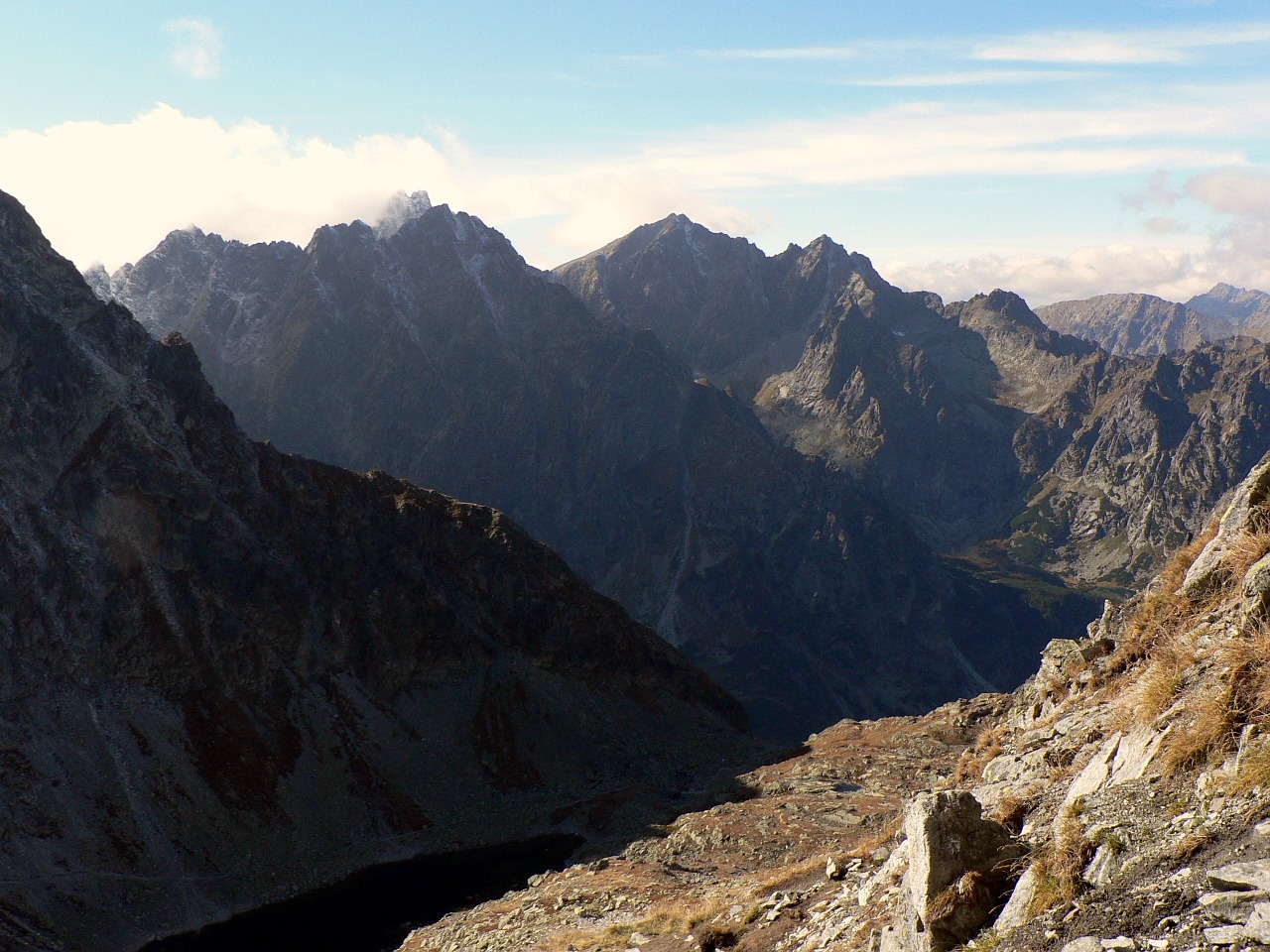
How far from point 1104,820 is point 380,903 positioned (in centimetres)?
7720

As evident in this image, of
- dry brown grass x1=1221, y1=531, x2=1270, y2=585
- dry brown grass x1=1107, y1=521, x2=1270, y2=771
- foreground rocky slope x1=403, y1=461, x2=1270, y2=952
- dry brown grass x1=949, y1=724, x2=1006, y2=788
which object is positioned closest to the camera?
foreground rocky slope x1=403, y1=461, x2=1270, y2=952

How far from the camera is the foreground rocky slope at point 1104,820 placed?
473 inches

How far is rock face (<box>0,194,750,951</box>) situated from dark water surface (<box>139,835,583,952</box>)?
2648 millimetres

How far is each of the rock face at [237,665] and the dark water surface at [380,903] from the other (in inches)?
104

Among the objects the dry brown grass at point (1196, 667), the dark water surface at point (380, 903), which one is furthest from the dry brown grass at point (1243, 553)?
the dark water surface at point (380, 903)

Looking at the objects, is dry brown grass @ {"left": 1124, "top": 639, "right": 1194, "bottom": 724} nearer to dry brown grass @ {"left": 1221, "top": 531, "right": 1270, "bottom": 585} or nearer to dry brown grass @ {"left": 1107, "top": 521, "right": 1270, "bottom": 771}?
Result: dry brown grass @ {"left": 1107, "top": 521, "right": 1270, "bottom": 771}

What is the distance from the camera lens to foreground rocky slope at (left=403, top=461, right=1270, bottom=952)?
12.0m

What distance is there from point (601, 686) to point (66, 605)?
6108 centimetres

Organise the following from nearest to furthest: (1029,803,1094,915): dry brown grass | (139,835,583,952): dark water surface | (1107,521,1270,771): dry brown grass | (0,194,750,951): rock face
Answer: (1029,803,1094,915): dry brown grass → (1107,521,1270,771): dry brown grass → (139,835,583,952): dark water surface → (0,194,750,951): rock face

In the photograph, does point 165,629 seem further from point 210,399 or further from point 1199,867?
point 1199,867

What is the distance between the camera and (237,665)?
104688 mm

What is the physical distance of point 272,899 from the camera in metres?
82.6

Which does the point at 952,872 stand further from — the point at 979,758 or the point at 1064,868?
the point at 979,758

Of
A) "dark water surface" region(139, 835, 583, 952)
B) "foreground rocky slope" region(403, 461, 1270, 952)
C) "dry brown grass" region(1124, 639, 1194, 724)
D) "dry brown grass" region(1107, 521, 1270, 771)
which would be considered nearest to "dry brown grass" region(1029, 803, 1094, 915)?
"foreground rocky slope" region(403, 461, 1270, 952)
